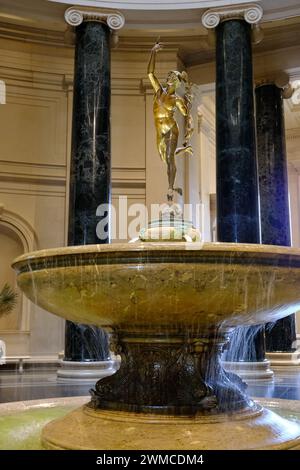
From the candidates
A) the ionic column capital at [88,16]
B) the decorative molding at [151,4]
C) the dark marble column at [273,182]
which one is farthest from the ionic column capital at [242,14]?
the dark marble column at [273,182]

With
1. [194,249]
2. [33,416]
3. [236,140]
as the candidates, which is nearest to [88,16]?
[236,140]

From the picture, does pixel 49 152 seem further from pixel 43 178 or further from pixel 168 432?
pixel 168 432

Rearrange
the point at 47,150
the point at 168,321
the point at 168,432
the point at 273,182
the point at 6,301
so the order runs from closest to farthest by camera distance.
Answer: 1. the point at 168,432
2. the point at 168,321
3. the point at 6,301
4. the point at 273,182
5. the point at 47,150

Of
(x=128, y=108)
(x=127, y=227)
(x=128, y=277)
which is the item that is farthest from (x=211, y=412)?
(x=128, y=108)

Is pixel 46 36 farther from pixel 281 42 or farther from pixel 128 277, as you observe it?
pixel 128 277

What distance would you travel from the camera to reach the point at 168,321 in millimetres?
3105

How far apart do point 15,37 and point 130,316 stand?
1010 centimetres

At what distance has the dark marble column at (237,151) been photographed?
8477mm

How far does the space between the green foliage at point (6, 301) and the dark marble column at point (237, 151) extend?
419 centimetres

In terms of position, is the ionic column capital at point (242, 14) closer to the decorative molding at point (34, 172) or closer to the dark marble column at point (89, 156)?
the dark marble column at point (89, 156)

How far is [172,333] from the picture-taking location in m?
3.26

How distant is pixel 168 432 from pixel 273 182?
30.3ft

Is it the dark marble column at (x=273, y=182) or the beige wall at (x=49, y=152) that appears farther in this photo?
the beige wall at (x=49, y=152)

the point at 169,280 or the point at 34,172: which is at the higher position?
the point at 34,172
